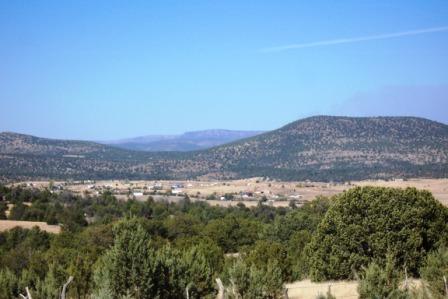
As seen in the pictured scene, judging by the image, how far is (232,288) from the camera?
28500 mm

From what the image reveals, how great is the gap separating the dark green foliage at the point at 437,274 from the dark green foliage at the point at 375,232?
10.1m

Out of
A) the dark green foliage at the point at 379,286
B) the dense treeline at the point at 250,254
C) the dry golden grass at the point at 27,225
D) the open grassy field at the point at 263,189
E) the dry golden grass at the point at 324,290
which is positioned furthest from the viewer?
the open grassy field at the point at 263,189

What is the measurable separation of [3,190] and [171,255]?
305ft

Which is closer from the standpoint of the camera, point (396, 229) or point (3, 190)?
point (396, 229)

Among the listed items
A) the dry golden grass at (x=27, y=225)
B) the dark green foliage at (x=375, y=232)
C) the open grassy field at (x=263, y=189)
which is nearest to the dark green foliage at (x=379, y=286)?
the dark green foliage at (x=375, y=232)

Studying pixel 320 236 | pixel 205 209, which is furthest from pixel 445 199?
pixel 320 236

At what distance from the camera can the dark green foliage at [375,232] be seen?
136 ft

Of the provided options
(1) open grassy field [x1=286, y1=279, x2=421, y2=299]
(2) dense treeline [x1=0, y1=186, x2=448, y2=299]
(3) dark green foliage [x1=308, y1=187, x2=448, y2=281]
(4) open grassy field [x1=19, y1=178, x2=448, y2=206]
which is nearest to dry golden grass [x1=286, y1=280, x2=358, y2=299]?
(1) open grassy field [x1=286, y1=279, x2=421, y2=299]

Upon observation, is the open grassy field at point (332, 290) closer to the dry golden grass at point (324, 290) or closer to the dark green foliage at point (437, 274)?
the dry golden grass at point (324, 290)

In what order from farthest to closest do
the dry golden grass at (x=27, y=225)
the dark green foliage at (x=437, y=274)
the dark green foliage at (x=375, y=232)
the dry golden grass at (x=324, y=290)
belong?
the dry golden grass at (x=27, y=225) < the dark green foliage at (x=375, y=232) < the dry golden grass at (x=324, y=290) < the dark green foliage at (x=437, y=274)

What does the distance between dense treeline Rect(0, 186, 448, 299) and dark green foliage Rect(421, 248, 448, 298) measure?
0.05 metres

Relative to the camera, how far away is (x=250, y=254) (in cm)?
4788

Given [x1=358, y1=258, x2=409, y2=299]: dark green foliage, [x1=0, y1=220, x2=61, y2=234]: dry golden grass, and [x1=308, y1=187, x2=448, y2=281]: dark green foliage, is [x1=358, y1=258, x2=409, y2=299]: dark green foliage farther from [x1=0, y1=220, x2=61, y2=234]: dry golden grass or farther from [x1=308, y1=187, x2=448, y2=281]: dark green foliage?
[x1=0, y1=220, x2=61, y2=234]: dry golden grass

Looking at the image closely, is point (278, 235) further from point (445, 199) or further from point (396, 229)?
point (445, 199)
